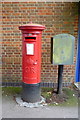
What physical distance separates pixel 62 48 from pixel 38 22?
4.54 ft

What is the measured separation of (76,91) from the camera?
4461 mm

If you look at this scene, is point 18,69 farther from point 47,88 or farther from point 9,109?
point 9,109

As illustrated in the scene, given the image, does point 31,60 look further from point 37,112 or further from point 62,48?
point 37,112

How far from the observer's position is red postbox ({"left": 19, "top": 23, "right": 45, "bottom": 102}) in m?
3.34

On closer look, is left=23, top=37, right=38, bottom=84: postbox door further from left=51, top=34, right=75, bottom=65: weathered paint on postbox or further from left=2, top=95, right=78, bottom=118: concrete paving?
left=2, top=95, right=78, bottom=118: concrete paving

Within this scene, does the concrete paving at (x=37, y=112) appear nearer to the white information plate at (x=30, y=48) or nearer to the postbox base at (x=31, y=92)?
the postbox base at (x=31, y=92)

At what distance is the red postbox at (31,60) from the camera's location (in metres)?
3.34

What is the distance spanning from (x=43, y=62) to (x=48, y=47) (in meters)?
0.53

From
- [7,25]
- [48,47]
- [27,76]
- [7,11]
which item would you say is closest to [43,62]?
[48,47]

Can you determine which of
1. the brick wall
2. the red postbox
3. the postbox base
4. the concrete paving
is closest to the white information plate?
the red postbox

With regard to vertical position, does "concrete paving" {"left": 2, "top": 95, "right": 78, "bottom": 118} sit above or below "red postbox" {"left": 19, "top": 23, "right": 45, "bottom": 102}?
below

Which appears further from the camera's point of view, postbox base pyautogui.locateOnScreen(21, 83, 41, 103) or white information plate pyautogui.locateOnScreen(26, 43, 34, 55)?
postbox base pyautogui.locateOnScreen(21, 83, 41, 103)

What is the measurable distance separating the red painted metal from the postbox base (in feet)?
0.35

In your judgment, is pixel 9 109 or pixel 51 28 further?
pixel 51 28
